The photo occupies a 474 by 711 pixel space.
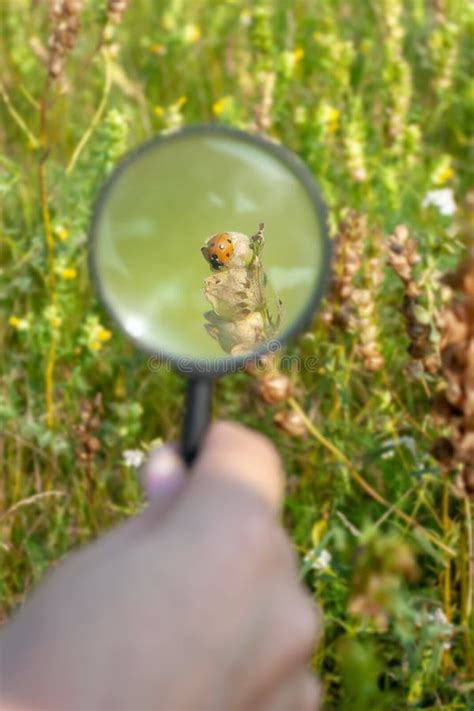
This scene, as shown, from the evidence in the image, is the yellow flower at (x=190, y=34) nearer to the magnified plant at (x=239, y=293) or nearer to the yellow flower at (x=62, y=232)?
the yellow flower at (x=62, y=232)

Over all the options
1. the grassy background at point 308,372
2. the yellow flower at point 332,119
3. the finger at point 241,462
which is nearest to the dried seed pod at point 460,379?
the grassy background at point 308,372

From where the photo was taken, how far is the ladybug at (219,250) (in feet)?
4.88

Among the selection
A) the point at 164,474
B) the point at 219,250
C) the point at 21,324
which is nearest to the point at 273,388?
the point at 219,250

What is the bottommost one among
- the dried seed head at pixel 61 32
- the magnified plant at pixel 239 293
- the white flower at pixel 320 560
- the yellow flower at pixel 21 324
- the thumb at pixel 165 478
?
the white flower at pixel 320 560

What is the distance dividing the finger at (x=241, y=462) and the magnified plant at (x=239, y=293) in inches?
14.7

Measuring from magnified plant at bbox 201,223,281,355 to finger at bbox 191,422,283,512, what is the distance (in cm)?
37

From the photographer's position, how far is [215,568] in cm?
90

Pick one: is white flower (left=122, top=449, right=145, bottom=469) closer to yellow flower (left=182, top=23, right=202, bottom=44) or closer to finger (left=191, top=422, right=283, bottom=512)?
finger (left=191, top=422, right=283, bottom=512)

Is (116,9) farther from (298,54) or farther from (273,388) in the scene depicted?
(298,54)

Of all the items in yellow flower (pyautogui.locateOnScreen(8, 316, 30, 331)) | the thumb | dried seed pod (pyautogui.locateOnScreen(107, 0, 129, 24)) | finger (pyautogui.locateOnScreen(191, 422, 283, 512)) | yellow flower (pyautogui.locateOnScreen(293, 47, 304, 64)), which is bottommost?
yellow flower (pyautogui.locateOnScreen(8, 316, 30, 331))

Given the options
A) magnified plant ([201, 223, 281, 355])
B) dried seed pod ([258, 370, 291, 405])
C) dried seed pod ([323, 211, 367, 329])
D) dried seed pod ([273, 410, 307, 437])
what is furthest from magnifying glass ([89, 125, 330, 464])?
dried seed pod ([323, 211, 367, 329])

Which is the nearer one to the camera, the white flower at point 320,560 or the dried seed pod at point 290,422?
the dried seed pod at point 290,422

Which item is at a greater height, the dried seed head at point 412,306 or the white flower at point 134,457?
the dried seed head at point 412,306

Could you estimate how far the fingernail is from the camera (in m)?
1.02
